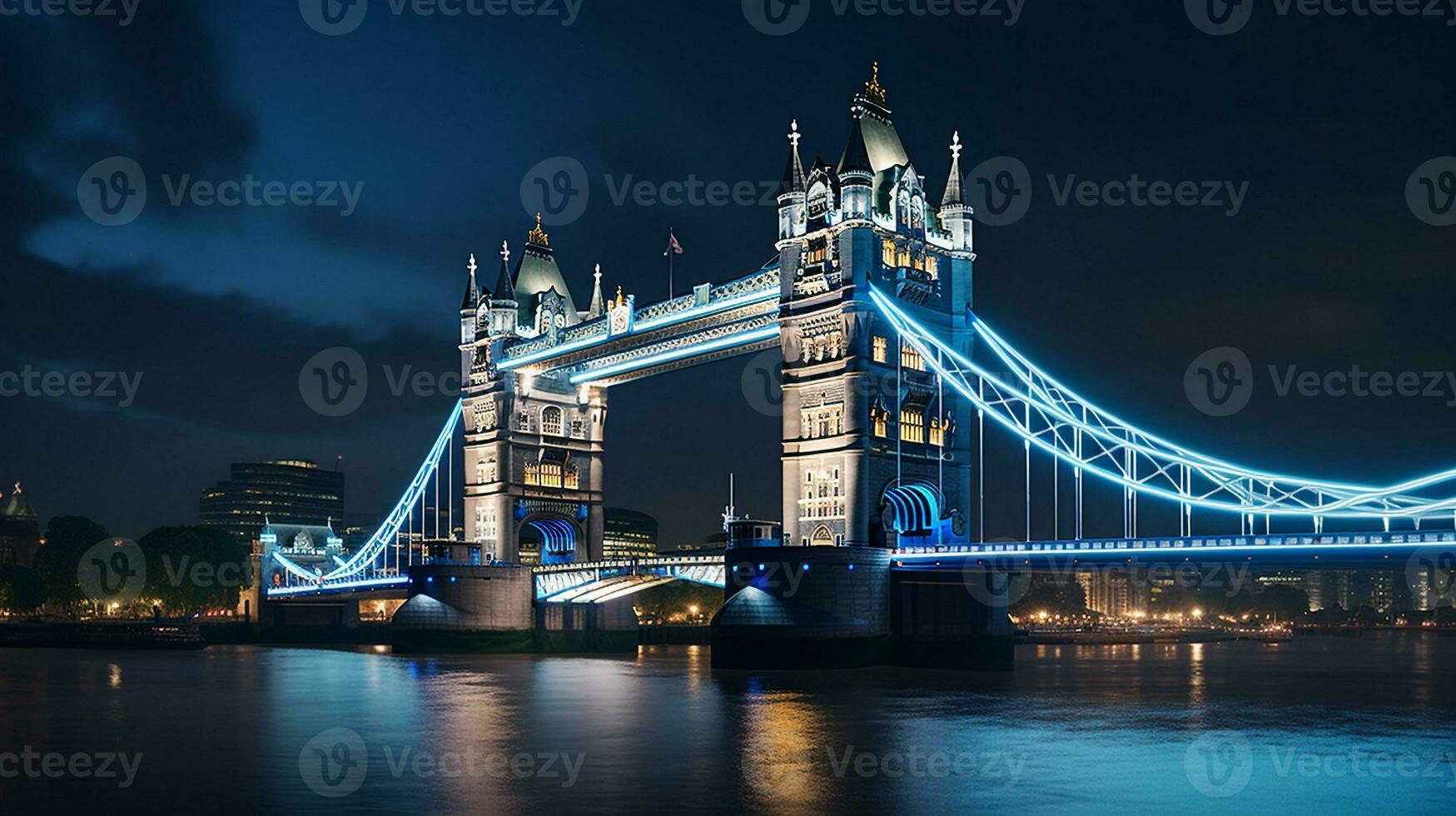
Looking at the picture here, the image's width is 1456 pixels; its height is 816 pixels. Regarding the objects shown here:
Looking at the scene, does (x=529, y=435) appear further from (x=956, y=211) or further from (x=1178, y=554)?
(x=1178, y=554)

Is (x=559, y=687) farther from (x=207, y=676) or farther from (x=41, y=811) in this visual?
(x=41, y=811)

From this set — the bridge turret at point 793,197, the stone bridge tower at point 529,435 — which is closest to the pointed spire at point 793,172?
the bridge turret at point 793,197

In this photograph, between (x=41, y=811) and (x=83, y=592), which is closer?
(x=41, y=811)

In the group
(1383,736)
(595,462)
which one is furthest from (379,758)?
(595,462)

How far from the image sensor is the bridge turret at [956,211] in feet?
233

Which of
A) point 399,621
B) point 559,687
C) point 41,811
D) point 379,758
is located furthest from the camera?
point 399,621

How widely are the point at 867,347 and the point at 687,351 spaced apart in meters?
15.0

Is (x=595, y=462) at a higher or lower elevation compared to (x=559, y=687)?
higher

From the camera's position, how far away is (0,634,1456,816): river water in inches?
1049

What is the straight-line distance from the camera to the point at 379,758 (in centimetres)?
3222

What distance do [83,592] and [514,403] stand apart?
230 feet

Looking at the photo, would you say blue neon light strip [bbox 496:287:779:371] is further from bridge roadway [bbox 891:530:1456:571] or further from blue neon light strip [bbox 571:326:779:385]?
bridge roadway [bbox 891:530:1456:571]

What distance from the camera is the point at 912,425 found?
228ft

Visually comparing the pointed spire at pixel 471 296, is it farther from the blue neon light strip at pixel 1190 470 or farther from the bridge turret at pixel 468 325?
the blue neon light strip at pixel 1190 470
